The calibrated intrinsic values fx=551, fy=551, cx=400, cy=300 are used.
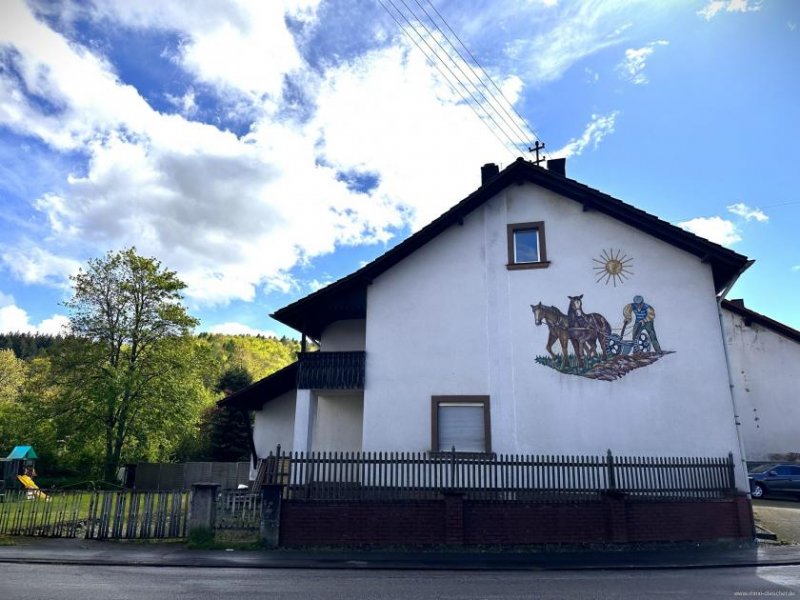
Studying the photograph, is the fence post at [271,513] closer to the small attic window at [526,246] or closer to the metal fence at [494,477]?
the metal fence at [494,477]

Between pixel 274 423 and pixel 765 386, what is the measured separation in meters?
21.7

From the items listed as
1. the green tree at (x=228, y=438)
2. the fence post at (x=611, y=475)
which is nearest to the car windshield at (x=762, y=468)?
the fence post at (x=611, y=475)

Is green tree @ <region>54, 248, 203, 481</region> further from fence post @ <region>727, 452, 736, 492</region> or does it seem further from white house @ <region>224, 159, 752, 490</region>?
fence post @ <region>727, 452, 736, 492</region>

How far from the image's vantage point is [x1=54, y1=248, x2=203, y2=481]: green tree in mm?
28156

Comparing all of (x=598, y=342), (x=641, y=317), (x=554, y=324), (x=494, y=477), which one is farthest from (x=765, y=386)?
(x=494, y=477)

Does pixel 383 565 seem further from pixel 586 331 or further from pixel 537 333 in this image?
pixel 586 331

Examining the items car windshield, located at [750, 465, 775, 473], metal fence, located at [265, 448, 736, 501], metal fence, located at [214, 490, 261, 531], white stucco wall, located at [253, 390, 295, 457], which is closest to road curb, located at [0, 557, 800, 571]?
metal fence, located at [214, 490, 261, 531]

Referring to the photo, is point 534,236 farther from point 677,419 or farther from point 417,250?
point 677,419

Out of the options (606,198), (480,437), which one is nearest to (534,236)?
(606,198)

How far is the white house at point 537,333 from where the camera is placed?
534 inches

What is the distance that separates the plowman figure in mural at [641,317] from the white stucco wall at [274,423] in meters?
10.6

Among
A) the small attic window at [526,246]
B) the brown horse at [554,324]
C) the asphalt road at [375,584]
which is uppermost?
the small attic window at [526,246]

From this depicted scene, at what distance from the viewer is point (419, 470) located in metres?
12.0

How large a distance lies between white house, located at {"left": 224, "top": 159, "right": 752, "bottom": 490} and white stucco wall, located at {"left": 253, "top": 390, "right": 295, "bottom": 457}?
3.23 metres
